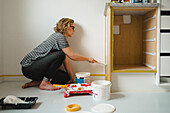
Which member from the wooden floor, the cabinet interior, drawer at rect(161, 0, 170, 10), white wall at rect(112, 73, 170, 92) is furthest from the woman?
drawer at rect(161, 0, 170, 10)

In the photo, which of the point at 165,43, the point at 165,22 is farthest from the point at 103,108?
the point at 165,22

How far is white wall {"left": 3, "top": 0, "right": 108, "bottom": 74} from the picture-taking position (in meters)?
2.28

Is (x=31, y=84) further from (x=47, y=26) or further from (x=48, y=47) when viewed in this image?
(x=47, y=26)

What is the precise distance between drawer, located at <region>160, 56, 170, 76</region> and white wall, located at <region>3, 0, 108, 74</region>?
818mm

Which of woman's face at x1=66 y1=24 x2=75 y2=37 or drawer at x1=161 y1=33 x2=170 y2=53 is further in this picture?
woman's face at x1=66 y1=24 x2=75 y2=37

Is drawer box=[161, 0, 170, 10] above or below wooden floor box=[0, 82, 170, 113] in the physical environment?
above

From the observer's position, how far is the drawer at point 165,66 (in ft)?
5.57

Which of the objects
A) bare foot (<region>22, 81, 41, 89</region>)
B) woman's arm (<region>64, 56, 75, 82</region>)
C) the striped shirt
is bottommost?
bare foot (<region>22, 81, 41, 89</region>)

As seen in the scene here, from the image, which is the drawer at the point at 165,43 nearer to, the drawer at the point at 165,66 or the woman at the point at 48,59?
the drawer at the point at 165,66

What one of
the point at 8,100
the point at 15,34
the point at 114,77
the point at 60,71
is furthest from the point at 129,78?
the point at 15,34

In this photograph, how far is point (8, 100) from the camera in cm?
142

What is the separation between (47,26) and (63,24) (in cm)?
34

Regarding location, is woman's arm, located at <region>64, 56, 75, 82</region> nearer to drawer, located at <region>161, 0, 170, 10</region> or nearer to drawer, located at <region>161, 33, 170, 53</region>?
drawer, located at <region>161, 33, 170, 53</region>

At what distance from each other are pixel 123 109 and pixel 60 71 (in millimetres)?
1066
